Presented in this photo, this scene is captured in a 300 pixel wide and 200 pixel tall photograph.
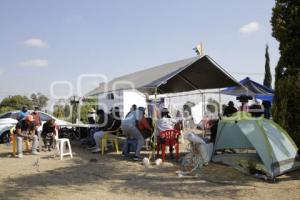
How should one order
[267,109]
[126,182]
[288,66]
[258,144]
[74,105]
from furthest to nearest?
[74,105], [267,109], [288,66], [258,144], [126,182]

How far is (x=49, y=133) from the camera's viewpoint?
12.7m

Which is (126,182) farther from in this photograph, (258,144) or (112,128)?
(112,128)

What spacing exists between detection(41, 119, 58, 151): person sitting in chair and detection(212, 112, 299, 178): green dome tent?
5.46 meters

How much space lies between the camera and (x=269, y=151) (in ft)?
27.0

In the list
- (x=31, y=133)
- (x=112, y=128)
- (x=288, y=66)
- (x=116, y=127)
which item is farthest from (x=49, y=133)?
(x=288, y=66)

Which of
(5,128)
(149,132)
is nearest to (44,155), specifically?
(149,132)

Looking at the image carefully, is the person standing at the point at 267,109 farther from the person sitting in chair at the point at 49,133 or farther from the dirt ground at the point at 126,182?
the person sitting in chair at the point at 49,133

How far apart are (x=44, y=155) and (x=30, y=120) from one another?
3.87 feet

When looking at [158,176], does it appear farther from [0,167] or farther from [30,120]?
[30,120]

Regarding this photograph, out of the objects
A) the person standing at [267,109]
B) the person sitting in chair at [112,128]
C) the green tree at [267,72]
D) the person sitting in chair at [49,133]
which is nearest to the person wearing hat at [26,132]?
the person sitting in chair at [49,133]

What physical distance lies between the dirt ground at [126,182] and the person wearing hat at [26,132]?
126 cm

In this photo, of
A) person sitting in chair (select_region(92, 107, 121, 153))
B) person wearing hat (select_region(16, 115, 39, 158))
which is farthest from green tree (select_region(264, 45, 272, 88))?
person wearing hat (select_region(16, 115, 39, 158))

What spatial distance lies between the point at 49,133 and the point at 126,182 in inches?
223

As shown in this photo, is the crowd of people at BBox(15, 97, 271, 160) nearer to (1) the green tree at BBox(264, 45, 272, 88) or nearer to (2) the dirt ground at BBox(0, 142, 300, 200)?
(2) the dirt ground at BBox(0, 142, 300, 200)
